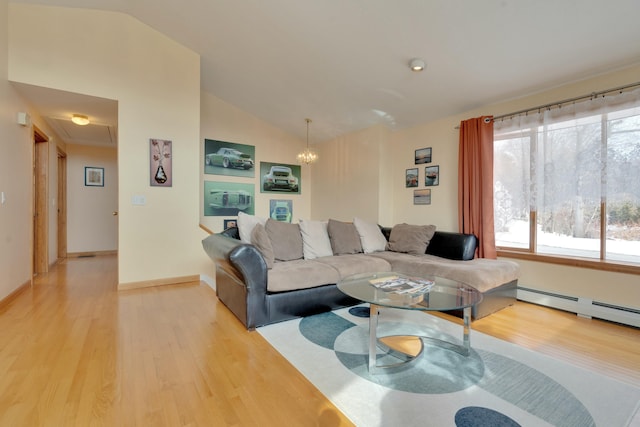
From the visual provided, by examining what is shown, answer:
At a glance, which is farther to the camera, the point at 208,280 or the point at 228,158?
the point at 228,158

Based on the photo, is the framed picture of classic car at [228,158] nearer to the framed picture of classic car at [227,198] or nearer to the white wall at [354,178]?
the framed picture of classic car at [227,198]

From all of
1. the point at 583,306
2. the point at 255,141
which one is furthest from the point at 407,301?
the point at 255,141

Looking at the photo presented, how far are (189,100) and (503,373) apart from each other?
4.52 meters

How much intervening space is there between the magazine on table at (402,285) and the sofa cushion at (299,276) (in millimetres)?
550

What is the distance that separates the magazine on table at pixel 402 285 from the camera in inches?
80.4

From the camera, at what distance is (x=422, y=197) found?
4.55 m

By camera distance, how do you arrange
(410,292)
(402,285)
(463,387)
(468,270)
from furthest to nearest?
(468,270), (402,285), (410,292), (463,387)

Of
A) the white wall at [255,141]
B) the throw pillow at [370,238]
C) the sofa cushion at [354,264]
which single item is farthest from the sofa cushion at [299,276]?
the white wall at [255,141]

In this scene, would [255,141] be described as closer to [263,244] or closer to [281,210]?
[281,210]

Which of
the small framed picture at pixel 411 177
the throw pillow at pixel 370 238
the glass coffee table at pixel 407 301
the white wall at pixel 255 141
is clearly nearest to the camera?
the glass coffee table at pixel 407 301

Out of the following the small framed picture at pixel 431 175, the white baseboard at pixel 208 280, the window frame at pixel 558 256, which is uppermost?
the small framed picture at pixel 431 175

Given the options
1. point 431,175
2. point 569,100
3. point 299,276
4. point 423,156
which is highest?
point 569,100

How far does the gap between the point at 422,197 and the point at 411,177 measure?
1.35ft

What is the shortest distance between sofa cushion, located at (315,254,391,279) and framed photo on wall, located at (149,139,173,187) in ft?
7.70
